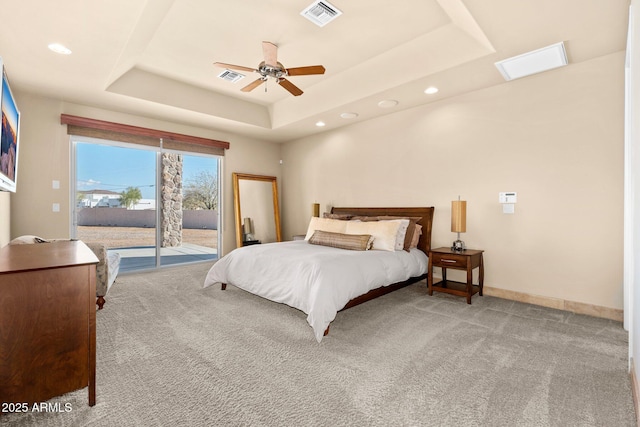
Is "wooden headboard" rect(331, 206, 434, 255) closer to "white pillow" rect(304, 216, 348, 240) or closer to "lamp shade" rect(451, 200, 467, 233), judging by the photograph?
"lamp shade" rect(451, 200, 467, 233)

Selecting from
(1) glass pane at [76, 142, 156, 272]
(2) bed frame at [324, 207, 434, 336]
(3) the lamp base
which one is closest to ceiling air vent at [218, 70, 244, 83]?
(1) glass pane at [76, 142, 156, 272]

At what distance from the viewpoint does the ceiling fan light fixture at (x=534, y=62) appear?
293 centimetres

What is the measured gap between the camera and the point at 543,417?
1.58 metres

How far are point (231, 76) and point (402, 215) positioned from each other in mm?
3184

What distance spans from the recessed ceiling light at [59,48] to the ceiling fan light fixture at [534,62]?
4.28 metres

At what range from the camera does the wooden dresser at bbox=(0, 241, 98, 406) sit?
1.47 m

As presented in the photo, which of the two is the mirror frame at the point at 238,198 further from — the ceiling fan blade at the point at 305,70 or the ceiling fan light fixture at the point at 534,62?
the ceiling fan light fixture at the point at 534,62

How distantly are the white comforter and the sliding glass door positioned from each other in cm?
246

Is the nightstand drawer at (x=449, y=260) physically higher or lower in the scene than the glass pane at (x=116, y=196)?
lower

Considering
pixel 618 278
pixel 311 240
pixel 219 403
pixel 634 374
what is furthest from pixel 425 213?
pixel 219 403

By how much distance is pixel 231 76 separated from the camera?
4.25m

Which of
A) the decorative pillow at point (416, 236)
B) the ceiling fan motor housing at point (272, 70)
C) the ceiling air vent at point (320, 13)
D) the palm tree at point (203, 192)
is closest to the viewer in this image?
the ceiling air vent at point (320, 13)

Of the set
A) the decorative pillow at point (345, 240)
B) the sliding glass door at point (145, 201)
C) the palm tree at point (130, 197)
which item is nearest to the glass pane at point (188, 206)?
the sliding glass door at point (145, 201)

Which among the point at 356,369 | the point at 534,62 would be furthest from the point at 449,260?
the point at 534,62
